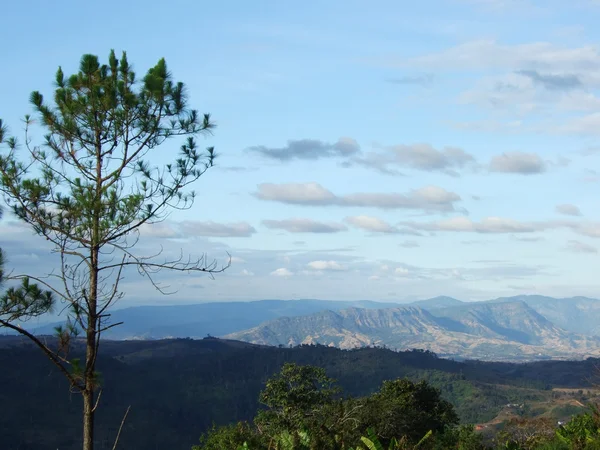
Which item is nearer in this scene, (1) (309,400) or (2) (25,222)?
(2) (25,222)

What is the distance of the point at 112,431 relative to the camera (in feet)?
502

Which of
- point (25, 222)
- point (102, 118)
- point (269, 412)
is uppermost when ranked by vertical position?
point (102, 118)

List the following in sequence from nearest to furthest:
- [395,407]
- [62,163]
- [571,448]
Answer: [62,163] → [571,448] → [395,407]

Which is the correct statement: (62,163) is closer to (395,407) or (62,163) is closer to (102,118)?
(102,118)

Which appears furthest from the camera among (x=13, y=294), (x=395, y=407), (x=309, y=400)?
(x=309, y=400)

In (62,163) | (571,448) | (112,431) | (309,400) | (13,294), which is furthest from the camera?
(112,431)

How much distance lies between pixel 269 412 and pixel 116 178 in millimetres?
32063

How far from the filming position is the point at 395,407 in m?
41.3

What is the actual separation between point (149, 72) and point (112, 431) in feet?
503

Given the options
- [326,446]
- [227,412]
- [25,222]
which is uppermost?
[25,222]

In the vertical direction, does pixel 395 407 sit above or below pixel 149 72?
below

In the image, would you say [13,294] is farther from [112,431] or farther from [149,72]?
[112,431]

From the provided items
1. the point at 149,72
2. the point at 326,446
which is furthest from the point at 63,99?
the point at 326,446

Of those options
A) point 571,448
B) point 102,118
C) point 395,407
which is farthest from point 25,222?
point 395,407
